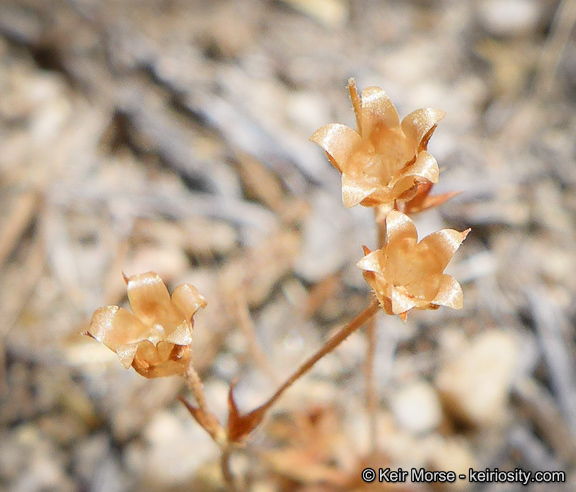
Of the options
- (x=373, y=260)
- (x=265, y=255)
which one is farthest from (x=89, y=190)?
(x=373, y=260)

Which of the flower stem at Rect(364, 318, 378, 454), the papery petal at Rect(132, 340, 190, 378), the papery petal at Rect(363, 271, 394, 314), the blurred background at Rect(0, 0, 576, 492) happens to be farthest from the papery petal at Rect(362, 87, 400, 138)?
the blurred background at Rect(0, 0, 576, 492)

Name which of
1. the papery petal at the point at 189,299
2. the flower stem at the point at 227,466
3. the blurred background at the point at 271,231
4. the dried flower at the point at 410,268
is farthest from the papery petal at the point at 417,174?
the blurred background at the point at 271,231

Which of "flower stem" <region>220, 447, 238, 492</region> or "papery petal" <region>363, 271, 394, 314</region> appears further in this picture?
"flower stem" <region>220, 447, 238, 492</region>

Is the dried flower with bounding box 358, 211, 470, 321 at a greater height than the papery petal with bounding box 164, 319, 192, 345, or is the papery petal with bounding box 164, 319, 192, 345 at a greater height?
the dried flower with bounding box 358, 211, 470, 321

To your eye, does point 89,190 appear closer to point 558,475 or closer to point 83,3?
point 83,3

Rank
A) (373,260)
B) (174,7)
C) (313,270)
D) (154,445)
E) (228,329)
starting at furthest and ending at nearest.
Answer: (174,7) → (313,270) → (228,329) → (154,445) → (373,260)

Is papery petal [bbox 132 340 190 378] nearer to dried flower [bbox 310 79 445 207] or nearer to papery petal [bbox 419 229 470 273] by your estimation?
dried flower [bbox 310 79 445 207]

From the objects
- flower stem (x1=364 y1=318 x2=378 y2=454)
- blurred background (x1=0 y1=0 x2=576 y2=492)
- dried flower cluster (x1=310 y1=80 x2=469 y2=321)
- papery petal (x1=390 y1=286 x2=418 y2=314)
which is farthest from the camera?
blurred background (x1=0 y1=0 x2=576 y2=492)

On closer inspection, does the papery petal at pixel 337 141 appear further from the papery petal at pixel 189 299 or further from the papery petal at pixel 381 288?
the papery petal at pixel 189 299

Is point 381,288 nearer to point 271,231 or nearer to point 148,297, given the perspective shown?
point 148,297
